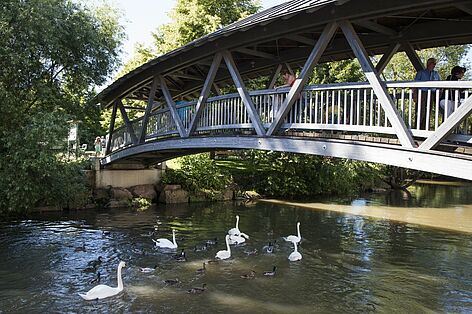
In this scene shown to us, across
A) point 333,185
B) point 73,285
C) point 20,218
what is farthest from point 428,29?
point 333,185

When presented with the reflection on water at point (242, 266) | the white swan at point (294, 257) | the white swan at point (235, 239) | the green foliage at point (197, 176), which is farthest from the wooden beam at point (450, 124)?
the green foliage at point (197, 176)

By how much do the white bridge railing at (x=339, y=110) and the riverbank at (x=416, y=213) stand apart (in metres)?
6.62

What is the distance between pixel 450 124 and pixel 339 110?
219 cm

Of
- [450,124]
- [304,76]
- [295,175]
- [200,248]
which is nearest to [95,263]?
[200,248]

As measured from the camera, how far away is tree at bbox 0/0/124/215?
14.1m

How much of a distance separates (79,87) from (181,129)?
809cm

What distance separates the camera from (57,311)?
721 cm

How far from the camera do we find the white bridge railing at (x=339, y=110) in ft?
20.8

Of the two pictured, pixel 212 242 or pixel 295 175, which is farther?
pixel 295 175

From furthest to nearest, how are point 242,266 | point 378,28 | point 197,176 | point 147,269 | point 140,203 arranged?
point 197,176
point 140,203
point 242,266
point 147,269
point 378,28

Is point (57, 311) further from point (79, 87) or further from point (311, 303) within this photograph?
point (79, 87)

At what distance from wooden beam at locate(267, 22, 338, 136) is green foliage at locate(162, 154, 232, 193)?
11872 millimetres

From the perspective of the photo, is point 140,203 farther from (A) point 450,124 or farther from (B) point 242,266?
(A) point 450,124

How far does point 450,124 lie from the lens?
572 cm
